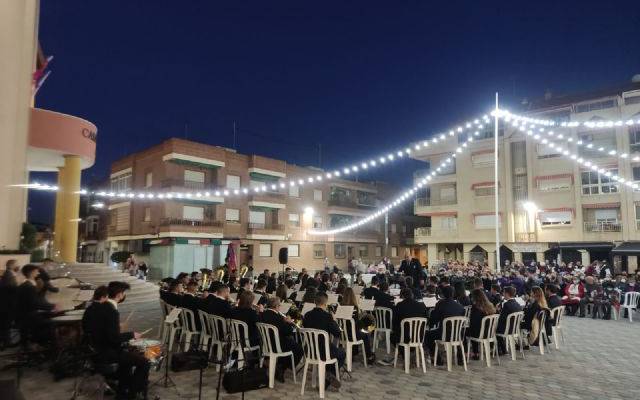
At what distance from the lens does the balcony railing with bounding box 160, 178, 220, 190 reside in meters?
29.5

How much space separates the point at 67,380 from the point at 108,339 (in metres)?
1.90

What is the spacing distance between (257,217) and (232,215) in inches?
99.5

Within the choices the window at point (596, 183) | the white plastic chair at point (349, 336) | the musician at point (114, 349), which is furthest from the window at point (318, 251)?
the musician at point (114, 349)

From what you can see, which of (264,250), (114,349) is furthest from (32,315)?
(264,250)

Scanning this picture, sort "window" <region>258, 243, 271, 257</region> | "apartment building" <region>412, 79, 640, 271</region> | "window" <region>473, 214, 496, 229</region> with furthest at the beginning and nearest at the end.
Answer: "window" <region>258, 243, 271, 257</region>, "window" <region>473, 214, 496, 229</region>, "apartment building" <region>412, 79, 640, 271</region>

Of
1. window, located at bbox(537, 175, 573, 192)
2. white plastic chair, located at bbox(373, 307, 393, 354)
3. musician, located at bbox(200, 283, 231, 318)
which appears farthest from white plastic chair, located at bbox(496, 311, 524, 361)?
window, located at bbox(537, 175, 573, 192)

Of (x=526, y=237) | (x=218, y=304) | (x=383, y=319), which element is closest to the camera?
(x=218, y=304)

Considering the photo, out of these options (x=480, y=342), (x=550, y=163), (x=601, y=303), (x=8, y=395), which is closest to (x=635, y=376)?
(x=480, y=342)

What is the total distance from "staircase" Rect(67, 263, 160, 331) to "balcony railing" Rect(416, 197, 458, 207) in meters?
23.9

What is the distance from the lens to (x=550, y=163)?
3009cm

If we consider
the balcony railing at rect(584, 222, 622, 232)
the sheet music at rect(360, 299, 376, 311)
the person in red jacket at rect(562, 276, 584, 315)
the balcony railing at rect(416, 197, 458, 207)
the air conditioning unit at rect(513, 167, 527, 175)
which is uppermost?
the air conditioning unit at rect(513, 167, 527, 175)

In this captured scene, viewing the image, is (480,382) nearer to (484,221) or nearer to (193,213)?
(484,221)

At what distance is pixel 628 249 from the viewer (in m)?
25.7

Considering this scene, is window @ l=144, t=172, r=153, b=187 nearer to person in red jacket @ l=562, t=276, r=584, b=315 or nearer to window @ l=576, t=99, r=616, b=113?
person in red jacket @ l=562, t=276, r=584, b=315
